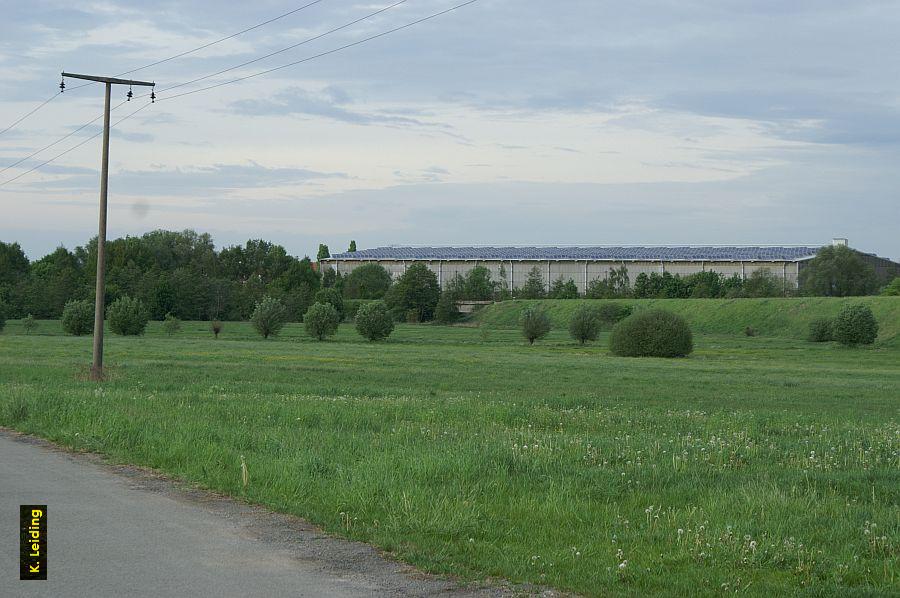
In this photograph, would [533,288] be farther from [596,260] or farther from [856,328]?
[856,328]

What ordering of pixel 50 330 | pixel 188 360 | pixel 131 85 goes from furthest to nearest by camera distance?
pixel 50 330
pixel 188 360
pixel 131 85

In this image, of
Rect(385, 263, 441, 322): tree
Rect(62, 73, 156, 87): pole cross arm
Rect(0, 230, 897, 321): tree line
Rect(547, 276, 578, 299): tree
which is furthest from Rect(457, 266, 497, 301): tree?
Rect(62, 73, 156, 87): pole cross arm

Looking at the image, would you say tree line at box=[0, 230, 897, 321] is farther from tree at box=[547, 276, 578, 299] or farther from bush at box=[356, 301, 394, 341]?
bush at box=[356, 301, 394, 341]

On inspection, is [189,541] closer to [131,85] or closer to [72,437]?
[72,437]

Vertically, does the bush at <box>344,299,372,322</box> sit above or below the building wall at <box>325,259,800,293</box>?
below

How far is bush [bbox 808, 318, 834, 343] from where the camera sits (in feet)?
280

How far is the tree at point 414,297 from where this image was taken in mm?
142500

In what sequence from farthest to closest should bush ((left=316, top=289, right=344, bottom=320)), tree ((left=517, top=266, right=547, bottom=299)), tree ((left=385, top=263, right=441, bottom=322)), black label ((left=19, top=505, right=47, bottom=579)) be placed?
tree ((left=517, top=266, right=547, bottom=299)) → tree ((left=385, top=263, right=441, bottom=322)) → bush ((left=316, top=289, right=344, bottom=320)) → black label ((left=19, top=505, right=47, bottom=579))

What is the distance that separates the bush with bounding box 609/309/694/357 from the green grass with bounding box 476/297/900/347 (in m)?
28.8

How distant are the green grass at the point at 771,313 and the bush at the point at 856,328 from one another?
6.30m

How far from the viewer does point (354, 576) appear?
26.5ft

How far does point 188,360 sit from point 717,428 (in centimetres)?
3509

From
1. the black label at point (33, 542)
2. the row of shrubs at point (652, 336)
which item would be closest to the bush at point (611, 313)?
the row of shrubs at point (652, 336)

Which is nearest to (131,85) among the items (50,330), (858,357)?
(858,357)
